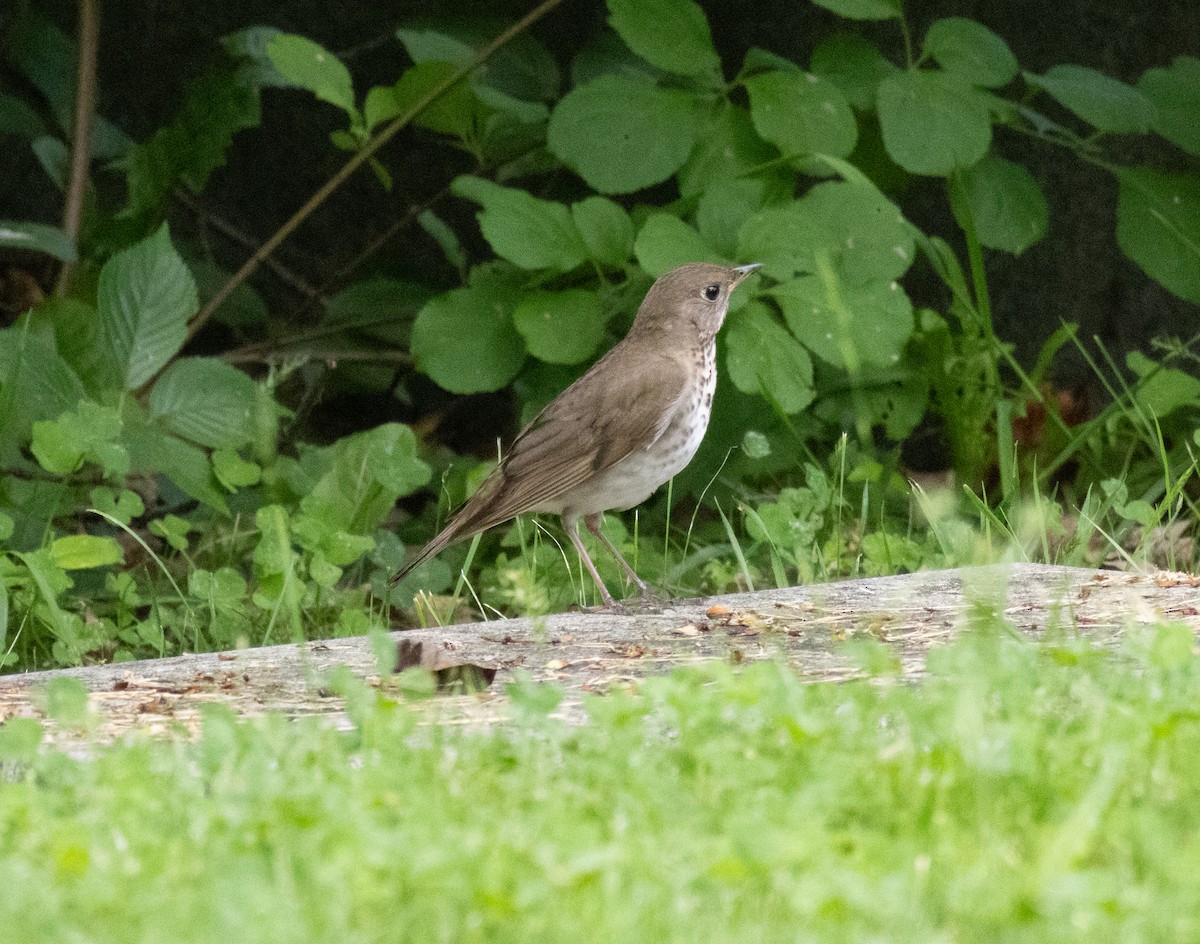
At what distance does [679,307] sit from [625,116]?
675 mm

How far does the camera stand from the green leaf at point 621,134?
5.25m

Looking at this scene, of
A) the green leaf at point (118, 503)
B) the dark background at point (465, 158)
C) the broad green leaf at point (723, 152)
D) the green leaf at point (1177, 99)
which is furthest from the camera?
the dark background at point (465, 158)

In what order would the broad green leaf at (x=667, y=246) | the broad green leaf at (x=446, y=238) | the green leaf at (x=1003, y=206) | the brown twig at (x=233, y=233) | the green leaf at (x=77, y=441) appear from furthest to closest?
the brown twig at (x=233, y=233) → the broad green leaf at (x=446, y=238) → the green leaf at (x=1003, y=206) → the broad green leaf at (x=667, y=246) → the green leaf at (x=77, y=441)

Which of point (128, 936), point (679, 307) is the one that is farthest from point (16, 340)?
point (128, 936)

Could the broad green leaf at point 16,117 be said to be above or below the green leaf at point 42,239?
above

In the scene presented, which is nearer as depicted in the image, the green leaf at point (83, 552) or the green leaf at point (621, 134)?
the green leaf at point (83, 552)

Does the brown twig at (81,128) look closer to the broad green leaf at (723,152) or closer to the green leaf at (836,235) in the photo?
the broad green leaf at (723,152)

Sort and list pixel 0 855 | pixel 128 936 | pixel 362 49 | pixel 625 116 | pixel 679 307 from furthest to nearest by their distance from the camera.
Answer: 1. pixel 362 49
2. pixel 625 116
3. pixel 679 307
4. pixel 0 855
5. pixel 128 936

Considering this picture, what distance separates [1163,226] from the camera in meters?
5.65

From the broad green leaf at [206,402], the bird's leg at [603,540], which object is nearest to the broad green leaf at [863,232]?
the bird's leg at [603,540]

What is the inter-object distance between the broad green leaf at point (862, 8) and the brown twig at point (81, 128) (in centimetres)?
217

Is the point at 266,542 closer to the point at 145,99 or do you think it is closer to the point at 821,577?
the point at 821,577

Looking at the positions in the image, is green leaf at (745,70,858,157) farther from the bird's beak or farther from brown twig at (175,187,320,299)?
brown twig at (175,187,320,299)

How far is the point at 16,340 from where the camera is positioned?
484 centimetres
